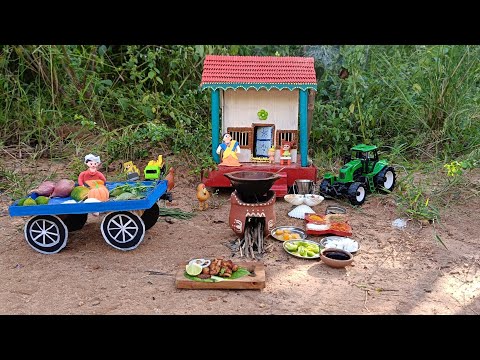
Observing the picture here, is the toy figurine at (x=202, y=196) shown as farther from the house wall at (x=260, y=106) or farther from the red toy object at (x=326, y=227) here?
the red toy object at (x=326, y=227)

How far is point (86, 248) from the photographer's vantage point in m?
4.86

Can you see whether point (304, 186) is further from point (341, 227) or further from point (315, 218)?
point (341, 227)

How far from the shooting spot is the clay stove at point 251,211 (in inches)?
191

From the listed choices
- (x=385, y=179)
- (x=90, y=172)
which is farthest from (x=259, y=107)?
(x=90, y=172)

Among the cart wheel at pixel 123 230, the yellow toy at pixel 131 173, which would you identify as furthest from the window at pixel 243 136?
the cart wheel at pixel 123 230

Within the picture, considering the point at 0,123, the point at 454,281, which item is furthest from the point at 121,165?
the point at 454,281

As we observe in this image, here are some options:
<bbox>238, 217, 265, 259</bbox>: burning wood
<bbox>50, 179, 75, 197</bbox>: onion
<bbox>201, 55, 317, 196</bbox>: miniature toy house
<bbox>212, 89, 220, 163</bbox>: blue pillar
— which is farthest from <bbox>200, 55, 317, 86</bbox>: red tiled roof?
<bbox>50, 179, 75, 197</bbox>: onion

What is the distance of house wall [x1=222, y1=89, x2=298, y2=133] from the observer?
21.3 feet

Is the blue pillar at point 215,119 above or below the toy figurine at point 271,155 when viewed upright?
above

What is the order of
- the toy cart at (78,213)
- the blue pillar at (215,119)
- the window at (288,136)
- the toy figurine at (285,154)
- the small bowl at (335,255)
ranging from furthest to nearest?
the window at (288,136) < the toy figurine at (285,154) < the blue pillar at (215,119) < the toy cart at (78,213) < the small bowl at (335,255)

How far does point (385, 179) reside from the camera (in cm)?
623

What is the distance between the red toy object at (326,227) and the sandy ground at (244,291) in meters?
0.09

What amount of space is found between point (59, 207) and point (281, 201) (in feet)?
9.43

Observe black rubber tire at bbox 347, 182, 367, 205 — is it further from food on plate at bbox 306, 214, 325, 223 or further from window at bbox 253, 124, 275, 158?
window at bbox 253, 124, 275, 158
